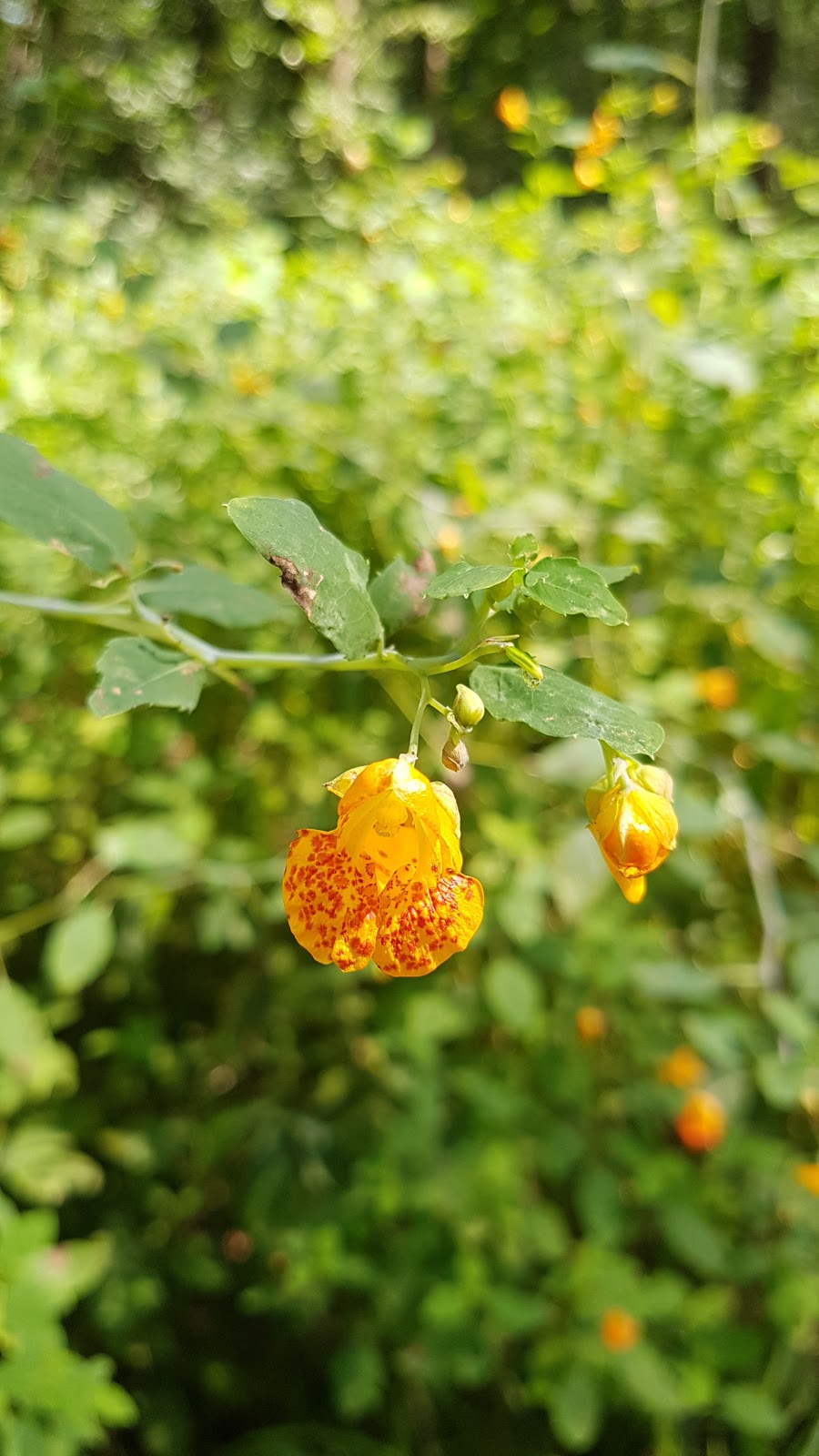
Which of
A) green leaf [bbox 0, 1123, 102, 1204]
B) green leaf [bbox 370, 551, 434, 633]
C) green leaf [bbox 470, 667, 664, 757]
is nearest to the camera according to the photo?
green leaf [bbox 470, 667, 664, 757]

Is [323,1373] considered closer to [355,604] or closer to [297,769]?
[297,769]

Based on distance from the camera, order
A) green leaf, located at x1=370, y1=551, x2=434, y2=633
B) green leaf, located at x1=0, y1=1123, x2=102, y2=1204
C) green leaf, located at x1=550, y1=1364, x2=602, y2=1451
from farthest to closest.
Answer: green leaf, located at x1=0, y1=1123, x2=102, y2=1204
green leaf, located at x1=550, y1=1364, x2=602, y2=1451
green leaf, located at x1=370, y1=551, x2=434, y2=633

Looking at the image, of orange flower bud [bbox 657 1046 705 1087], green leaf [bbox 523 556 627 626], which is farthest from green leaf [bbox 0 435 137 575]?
orange flower bud [bbox 657 1046 705 1087]

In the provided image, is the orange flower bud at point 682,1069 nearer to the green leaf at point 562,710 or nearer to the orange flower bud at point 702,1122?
the orange flower bud at point 702,1122

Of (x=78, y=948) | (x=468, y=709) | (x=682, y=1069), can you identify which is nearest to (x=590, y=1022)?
(x=682, y=1069)

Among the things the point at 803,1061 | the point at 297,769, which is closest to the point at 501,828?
the point at 297,769

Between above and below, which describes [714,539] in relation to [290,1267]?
above

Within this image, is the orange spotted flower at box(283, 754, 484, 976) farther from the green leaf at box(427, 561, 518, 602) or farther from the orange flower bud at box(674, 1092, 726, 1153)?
the orange flower bud at box(674, 1092, 726, 1153)
